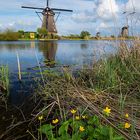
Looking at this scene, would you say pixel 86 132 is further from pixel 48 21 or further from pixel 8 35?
pixel 8 35

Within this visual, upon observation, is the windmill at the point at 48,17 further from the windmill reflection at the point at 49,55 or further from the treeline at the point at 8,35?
the windmill reflection at the point at 49,55

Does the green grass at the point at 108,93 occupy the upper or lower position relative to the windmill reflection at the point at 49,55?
upper

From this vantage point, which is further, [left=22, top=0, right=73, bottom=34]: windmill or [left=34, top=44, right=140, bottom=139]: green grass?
[left=22, top=0, right=73, bottom=34]: windmill

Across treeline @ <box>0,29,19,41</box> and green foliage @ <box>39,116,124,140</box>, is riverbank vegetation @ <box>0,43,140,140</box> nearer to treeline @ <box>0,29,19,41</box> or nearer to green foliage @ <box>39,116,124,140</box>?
green foliage @ <box>39,116,124,140</box>

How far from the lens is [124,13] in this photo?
6.41 m

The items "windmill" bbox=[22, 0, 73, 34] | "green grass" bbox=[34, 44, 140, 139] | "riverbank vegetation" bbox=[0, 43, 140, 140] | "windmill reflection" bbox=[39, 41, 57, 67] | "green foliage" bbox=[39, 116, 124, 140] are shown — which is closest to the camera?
"green foliage" bbox=[39, 116, 124, 140]

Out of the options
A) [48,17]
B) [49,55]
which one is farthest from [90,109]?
[48,17]

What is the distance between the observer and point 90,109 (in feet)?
13.3

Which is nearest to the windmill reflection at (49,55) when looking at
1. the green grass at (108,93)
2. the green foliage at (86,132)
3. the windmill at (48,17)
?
the green grass at (108,93)

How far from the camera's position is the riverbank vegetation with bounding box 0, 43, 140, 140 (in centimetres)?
323

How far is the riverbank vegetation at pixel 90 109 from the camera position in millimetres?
3229

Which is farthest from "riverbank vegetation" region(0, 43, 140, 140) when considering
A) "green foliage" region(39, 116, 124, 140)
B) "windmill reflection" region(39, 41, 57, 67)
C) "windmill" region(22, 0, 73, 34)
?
"windmill" region(22, 0, 73, 34)

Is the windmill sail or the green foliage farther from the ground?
the windmill sail

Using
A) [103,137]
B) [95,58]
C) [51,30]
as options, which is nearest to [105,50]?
[95,58]
